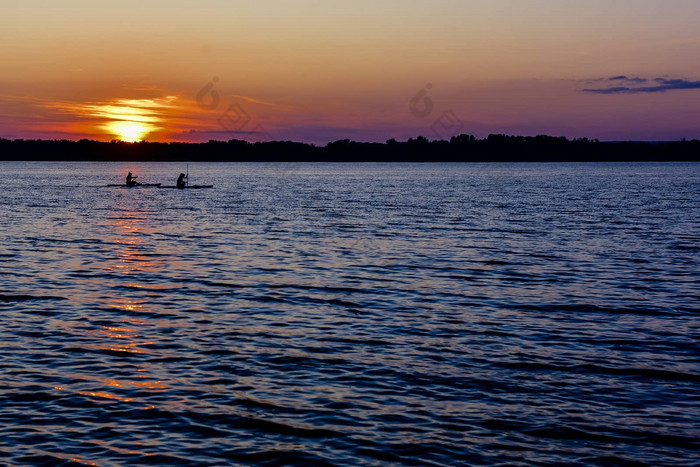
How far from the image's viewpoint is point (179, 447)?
13680mm

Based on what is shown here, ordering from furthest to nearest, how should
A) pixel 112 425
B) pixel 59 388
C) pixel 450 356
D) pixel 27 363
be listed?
1. pixel 450 356
2. pixel 27 363
3. pixel 59 388
4. pixel 112 425

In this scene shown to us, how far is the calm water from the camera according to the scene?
1396cm

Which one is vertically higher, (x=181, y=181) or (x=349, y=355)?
(x=181, y=181)

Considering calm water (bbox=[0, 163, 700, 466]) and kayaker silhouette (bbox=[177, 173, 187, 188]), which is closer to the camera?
calm water (bbox=[0, 163, 700, 466])

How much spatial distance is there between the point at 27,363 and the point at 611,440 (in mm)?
13117

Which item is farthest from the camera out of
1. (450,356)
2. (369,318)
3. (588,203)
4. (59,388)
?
(588,203)

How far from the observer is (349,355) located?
784 inches

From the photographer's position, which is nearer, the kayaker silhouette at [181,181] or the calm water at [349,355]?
the calm water at [349,355]

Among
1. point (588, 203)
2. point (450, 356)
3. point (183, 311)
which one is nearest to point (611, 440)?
point (450, 356)

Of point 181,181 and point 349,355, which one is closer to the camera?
point 349,355

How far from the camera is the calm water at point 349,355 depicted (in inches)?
550

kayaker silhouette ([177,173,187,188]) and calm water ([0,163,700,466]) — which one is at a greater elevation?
kayaker silhouette ([177,173,187,188])

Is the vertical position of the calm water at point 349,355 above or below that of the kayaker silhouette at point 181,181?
below

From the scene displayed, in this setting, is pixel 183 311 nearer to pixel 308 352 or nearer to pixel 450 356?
pixel 308 352
